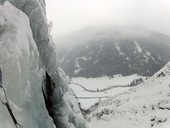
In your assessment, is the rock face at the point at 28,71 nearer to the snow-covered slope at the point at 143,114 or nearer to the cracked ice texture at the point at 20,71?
the cracked ice texture at the point at 20,71

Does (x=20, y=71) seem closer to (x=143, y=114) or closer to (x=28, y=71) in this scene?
(x=28, y=71)

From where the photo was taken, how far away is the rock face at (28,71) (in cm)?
1238

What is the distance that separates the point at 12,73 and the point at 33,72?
50.6 inches

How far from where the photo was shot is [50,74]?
1673 cm

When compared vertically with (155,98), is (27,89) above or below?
above

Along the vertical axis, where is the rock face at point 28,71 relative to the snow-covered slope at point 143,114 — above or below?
above

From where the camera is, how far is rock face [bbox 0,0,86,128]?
12383 millimetres

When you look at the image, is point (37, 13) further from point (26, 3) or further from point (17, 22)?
point (17, 22)

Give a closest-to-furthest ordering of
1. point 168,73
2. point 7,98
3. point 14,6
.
Answer: point 7,98
point 14,6
point 168,73

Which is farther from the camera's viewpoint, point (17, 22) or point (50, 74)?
point (50, 74)

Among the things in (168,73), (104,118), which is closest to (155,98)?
(104,118)

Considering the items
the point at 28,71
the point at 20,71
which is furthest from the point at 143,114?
the point at 20,71

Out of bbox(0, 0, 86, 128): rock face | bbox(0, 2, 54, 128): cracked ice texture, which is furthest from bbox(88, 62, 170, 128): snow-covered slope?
bbox(0, 2, 54, 128): cracked ice texture

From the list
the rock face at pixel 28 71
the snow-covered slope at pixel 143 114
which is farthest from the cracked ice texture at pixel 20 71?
the snow-covered slope at pixel 143 114
